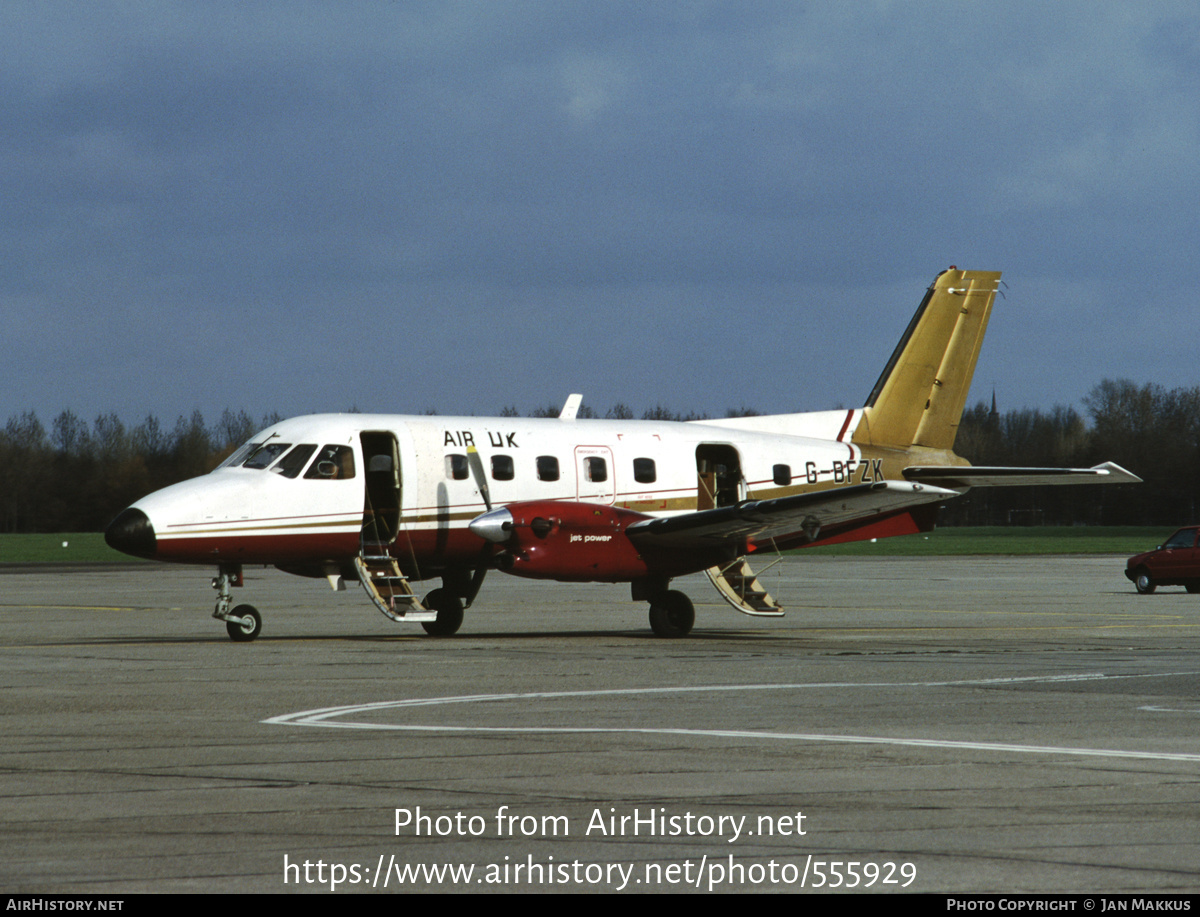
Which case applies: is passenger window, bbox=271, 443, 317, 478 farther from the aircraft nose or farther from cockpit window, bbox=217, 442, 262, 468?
the aircraft nose

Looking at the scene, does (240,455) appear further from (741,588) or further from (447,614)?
(741,588)

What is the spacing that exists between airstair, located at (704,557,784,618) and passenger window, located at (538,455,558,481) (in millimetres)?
2966

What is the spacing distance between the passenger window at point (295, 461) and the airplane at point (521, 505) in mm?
24

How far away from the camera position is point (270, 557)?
70.0 ft

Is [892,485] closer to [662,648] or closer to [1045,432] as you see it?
[662,648]

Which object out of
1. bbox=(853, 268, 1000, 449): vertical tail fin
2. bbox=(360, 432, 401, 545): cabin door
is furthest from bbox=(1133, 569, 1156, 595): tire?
bbox=(360, 432, 401, 545): cabin door

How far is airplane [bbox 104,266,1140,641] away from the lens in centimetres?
2106

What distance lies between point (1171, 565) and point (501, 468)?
70.4ft

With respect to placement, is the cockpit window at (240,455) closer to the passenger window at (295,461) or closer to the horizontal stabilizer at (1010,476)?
the passenger window at (295,461)

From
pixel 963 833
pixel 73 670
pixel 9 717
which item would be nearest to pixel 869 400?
pixel 73 670

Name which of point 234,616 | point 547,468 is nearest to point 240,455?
point 234,616

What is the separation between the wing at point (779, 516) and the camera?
21.3 meters

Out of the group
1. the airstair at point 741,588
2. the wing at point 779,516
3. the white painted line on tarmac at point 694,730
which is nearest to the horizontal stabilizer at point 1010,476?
the wing at point 779,516

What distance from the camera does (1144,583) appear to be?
3741 centimetres
